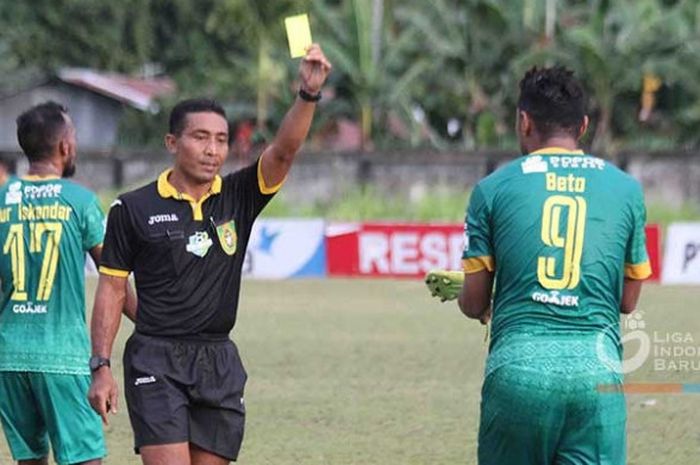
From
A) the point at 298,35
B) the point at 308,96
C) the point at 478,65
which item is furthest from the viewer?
the point at 478,65

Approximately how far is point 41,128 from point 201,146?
4.24 feet

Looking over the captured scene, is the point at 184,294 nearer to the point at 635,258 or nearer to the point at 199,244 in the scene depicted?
the point at 199,244

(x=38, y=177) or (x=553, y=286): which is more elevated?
(x=38, y=177)

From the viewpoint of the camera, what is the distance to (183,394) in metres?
6.59

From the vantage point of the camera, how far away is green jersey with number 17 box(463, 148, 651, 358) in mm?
5652

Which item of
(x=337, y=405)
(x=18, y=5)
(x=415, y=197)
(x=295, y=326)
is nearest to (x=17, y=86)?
(x=18, y=5)

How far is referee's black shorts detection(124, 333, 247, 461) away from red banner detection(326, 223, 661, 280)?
1861cm

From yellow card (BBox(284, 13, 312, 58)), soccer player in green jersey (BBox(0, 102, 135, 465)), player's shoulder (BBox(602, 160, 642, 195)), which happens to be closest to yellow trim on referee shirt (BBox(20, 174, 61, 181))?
soccer player in green jersey (BBox(0, 102, 135, 465))

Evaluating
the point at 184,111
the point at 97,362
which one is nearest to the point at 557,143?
the point at 184,111

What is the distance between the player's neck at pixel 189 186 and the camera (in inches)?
266

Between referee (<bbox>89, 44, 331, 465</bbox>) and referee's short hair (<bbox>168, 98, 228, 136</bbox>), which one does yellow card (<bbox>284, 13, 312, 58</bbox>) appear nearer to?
referee (<bbox>89, 44, 331, 465</bbox>)

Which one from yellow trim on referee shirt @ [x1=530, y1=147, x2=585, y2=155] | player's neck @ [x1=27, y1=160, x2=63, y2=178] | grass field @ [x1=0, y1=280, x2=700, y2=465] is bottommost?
grass field @ [x1=0, y1=280, x2=700, y2=465]

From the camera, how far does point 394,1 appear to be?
41.1 meters

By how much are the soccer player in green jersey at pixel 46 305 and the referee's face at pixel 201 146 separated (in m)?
1.12
